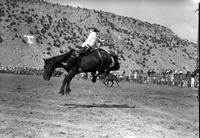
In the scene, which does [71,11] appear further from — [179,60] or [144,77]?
[144,77]

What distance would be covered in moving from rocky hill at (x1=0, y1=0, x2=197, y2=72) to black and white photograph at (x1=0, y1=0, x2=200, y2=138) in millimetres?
221

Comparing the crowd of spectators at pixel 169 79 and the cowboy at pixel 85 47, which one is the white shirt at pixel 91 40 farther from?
the crowd of spectators at pixel 169 79

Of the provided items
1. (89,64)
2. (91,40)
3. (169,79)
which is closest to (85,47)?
(91,40)

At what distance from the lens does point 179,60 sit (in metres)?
104

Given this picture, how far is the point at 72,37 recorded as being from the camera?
93500 millimetres

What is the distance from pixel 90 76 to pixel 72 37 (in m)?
33.6

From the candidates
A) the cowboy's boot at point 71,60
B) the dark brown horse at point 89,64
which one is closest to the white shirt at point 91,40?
the dark brown horse at point 89,64

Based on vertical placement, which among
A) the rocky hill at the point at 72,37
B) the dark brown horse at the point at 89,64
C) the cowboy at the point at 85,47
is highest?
the rocky hill at the point at 72,37

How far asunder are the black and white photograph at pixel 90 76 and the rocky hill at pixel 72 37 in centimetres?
22

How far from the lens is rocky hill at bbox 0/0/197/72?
82.2m

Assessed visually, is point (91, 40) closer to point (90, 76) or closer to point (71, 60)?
point (71, 60)

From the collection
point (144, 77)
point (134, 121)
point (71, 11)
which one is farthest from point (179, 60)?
point (134, 121)

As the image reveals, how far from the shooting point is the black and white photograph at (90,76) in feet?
28.4

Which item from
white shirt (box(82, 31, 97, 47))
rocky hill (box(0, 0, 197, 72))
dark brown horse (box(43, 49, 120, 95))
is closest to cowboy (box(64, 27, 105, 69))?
white shirt (box(82, 31, 97, 47))
